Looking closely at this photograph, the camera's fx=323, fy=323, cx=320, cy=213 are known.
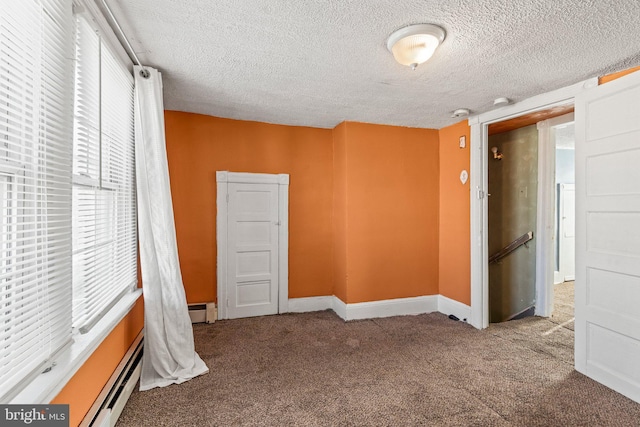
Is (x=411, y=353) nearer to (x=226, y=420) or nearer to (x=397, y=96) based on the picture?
(x=226, y=420)

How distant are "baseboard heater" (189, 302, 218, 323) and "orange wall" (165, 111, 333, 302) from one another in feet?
0.30

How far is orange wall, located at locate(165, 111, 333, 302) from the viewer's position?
358 cm

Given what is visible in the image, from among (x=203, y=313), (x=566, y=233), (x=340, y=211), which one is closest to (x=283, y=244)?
(x=340, y=211)

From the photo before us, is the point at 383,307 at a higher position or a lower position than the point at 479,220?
lower

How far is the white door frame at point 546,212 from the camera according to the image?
12.8ft

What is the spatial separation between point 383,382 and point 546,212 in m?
3.03

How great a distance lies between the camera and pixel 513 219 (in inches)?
162

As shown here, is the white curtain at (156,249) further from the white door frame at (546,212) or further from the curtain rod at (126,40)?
the white door frame at (546,212)

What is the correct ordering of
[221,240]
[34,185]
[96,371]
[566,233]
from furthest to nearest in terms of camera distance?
[566,233]
[221,240]
[96,371]
[34,185]

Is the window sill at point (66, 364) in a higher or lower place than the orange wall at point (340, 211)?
lower

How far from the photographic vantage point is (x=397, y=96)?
9.78ft

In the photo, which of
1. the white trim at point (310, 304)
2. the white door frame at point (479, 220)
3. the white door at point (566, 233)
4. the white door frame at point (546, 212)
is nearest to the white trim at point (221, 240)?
the white trim at point (310, 304)

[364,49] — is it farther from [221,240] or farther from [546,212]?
[546,212]

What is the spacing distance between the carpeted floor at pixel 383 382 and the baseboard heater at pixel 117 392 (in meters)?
0.09
